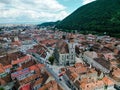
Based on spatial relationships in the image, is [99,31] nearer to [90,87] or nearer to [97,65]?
[97,65]

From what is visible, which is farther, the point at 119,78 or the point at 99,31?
the point at 99,31

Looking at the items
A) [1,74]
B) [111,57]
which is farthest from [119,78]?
[1,74]

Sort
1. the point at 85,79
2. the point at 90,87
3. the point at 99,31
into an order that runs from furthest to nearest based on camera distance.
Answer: the point at 99,31, the point at 85,79, the point at 90,87

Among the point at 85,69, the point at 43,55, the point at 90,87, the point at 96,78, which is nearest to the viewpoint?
the point at 90,87

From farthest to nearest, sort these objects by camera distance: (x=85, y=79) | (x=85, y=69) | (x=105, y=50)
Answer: (x=105, y=50) → (x=85, y=69) → (x=85, y=79)

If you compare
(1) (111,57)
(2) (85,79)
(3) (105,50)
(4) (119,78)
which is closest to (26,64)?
(2) (85,79)

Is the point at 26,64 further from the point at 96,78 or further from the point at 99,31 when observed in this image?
the point at 99,31

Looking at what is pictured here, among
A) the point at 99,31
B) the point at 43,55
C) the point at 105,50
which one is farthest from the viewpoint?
the point at 99,31

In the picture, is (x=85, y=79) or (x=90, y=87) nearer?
(x=90, y=87)

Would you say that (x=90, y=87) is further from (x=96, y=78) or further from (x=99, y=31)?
(x=99, y=31)
